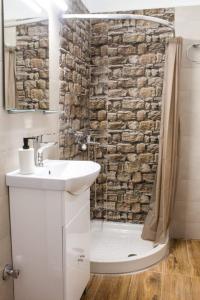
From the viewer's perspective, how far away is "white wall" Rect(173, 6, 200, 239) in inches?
113

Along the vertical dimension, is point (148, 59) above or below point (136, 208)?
above

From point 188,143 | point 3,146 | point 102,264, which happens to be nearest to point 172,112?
point 188,143

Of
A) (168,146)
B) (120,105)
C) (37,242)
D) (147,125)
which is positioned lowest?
(37,242)

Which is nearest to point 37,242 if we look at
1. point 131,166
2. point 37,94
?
point 37,94

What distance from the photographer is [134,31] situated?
115 inches

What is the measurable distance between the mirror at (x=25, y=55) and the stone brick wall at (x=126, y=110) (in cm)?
103

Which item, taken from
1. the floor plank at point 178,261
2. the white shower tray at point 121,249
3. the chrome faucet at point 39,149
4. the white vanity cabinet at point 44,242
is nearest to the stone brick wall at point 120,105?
the white shower tray at point 121,249

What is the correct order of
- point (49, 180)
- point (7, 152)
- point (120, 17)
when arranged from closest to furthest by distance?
point (49, 180) < point (7, 152) < point (120, 17)

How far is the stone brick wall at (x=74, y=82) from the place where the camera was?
246 cm

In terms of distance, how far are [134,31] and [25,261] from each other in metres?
2.37

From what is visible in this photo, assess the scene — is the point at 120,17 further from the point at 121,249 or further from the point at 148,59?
the point at 121,249

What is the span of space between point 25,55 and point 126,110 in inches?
56.4

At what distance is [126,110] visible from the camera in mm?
3018

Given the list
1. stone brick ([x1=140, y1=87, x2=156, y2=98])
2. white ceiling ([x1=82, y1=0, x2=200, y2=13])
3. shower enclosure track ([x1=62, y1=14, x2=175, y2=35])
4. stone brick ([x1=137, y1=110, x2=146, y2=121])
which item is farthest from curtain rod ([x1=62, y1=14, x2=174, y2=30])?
stone brick ([x1=137, y1=110, x2=146, y2=121])
